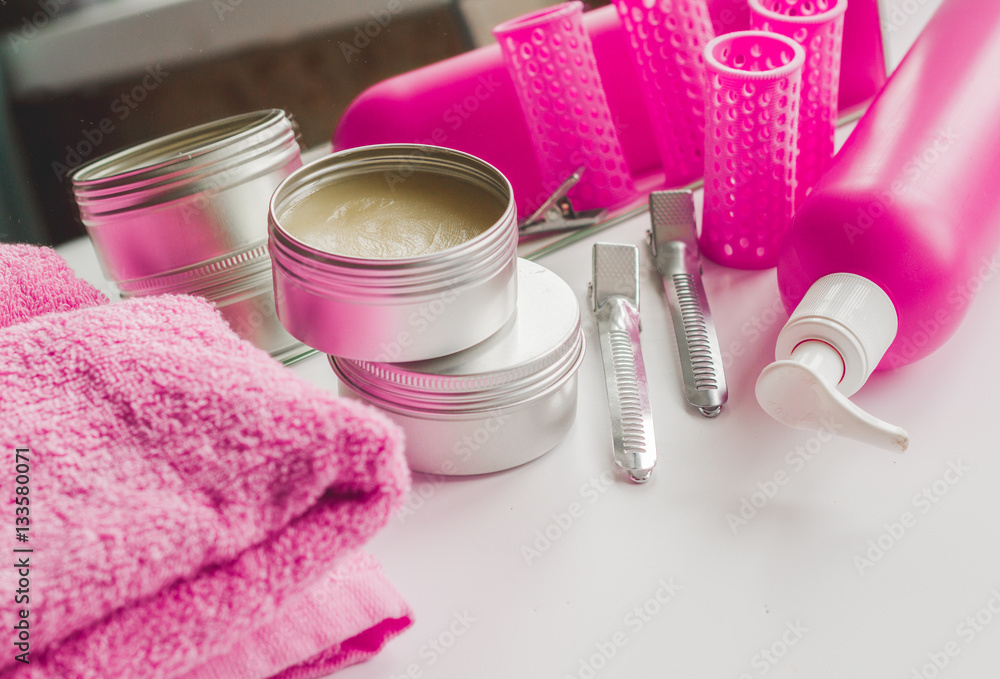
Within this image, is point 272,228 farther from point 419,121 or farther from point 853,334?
point 853,334

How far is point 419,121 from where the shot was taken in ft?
1.66

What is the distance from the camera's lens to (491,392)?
365 mm

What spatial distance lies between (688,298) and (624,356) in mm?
74

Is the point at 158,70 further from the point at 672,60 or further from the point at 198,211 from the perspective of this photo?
the point at 672,60

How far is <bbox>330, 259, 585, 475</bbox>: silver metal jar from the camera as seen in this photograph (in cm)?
36

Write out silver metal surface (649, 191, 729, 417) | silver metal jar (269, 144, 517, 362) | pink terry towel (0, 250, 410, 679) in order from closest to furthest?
pink terry towel (0, 250, 410, 679) → silver metal jar (269, 144, 517, 362) → silver metal surface (649, 191, 729, 417)

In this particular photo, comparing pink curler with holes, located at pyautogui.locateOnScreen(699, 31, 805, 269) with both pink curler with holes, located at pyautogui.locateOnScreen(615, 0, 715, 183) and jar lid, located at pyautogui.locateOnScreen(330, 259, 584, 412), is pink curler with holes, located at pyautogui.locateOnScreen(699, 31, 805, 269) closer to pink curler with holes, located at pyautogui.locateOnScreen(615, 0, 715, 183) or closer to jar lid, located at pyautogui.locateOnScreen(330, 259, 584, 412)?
pink curler with holes, located at pyautogui.locateOnScreen(615, 0, 715, 183)

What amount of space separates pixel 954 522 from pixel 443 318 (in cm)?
27

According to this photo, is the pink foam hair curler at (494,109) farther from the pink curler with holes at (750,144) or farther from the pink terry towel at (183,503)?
the pink terry towel at (183,503)

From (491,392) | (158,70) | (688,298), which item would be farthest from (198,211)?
(688,298)

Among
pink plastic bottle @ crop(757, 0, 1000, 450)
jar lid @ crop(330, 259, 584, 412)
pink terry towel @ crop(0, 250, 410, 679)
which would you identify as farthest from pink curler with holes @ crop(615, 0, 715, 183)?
pink terry towel @ crop(0, 250, 410, 679)

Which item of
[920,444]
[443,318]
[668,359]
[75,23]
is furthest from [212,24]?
[920,444]

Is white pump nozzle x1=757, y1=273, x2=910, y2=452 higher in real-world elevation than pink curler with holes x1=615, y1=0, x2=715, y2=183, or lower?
lower

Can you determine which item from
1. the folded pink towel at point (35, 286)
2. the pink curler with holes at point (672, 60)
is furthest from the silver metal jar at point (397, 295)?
the pink curler with holes at point (672, 60)
